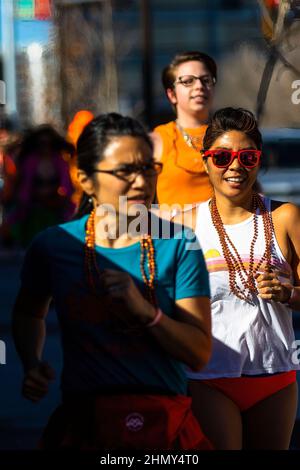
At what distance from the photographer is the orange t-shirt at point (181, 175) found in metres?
5.21

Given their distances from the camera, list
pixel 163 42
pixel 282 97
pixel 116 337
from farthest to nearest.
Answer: pixel 163 42 → pixel 282 97 → pixel 116 337

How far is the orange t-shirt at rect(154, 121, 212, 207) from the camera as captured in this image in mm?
5211

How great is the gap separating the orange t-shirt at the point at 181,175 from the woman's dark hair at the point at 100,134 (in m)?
1.84

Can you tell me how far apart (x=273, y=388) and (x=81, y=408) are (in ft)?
3.35

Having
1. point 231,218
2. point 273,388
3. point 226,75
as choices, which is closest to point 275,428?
point 273,388

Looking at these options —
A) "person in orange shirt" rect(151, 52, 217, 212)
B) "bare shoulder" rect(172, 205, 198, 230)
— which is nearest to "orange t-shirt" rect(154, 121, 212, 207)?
"person in orange shirt" rect(151, 52, 217, 212)

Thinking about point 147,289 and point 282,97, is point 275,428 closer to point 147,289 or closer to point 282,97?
point 147,289

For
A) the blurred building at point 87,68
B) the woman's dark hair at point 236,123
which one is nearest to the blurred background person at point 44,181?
the woman's dark hair at point 236,123

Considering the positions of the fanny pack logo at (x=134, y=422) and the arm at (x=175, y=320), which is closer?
the arm at (x=175, y=320)

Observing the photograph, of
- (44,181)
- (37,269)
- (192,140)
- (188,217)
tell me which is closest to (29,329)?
(37,269)

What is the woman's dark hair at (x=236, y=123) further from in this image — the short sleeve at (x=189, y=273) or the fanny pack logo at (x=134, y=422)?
the fanny pack logo at (x=134, y=422)

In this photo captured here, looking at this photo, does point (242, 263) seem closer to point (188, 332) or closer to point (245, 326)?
point (245, 326)

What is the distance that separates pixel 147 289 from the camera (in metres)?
3.12

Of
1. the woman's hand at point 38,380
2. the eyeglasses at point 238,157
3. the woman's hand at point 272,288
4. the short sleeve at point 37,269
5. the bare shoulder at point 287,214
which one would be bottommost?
the woman's hand at point 38,380
